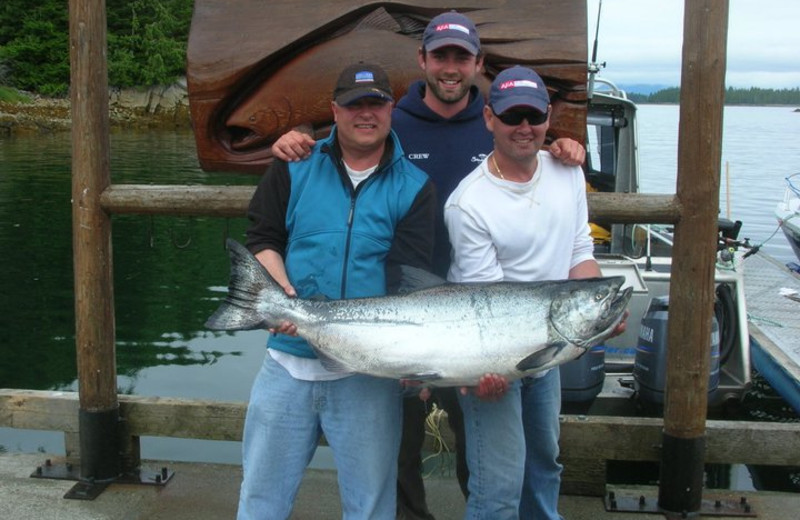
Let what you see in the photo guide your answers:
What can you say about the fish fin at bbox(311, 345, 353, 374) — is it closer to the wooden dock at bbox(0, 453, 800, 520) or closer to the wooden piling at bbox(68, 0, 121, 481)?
the wooden dock at bbox(0, 453, 800, 520)

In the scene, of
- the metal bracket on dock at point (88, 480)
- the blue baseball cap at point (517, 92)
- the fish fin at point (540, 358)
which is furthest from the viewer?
the metal bracket on dock at point (88, 480)

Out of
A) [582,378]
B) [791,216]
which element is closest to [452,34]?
[582,378]

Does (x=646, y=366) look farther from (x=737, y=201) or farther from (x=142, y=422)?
(x=737, y=201)

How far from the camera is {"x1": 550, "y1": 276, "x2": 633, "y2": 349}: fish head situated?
287cm

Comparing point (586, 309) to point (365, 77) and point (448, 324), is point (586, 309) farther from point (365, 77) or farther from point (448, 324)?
point (365, 77)

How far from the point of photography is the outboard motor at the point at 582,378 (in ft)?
19.2

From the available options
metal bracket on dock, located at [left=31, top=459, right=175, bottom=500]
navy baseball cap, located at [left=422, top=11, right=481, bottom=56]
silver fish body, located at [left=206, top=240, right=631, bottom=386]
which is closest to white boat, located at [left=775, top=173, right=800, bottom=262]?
navy baseball cap, located at [left=422, top=11, right=481, bottom=56]

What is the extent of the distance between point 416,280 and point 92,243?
1.92 m

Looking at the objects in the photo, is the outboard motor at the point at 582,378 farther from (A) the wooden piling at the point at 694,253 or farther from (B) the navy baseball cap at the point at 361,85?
(B) the navy baseball cap at the point at 361,85

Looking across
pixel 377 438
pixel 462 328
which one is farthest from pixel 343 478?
pixel 462 328

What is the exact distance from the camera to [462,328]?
2.87m

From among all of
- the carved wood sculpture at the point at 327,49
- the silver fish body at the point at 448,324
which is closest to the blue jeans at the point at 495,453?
the silver fish body at the point at 448,324

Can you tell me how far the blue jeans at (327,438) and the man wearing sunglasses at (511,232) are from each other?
352 millimetres

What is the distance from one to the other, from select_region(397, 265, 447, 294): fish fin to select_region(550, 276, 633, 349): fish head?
41cm
